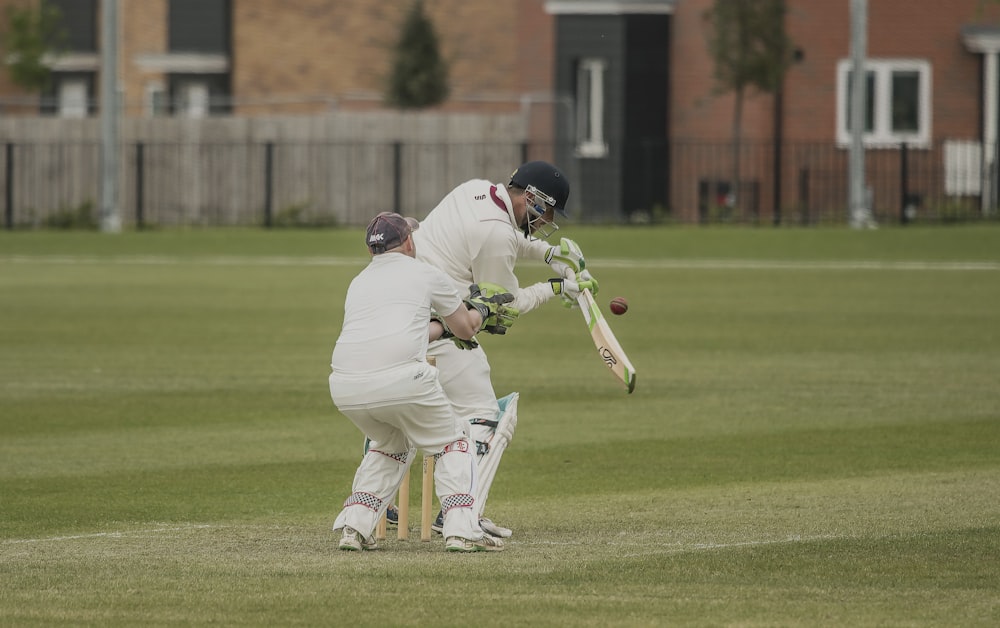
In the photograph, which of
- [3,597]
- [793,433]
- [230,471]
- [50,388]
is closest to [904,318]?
[793,433]

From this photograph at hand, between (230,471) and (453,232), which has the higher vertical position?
(453,232)

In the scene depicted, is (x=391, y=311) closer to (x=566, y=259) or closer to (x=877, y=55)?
(x=566, y=259)

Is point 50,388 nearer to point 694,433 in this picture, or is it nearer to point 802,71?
point 694,433

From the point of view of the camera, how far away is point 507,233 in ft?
32.3

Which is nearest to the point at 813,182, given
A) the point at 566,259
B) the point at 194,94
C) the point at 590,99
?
the point at 590,99

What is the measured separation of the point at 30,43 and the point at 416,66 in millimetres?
11667

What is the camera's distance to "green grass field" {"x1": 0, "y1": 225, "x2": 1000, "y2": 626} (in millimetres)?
7988

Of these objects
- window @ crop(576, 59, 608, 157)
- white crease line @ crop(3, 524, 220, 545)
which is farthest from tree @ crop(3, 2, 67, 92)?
white crease line @ crop(3, 524, 220, 545)

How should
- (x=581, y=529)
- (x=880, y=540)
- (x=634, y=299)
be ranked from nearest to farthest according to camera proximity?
(x=880, y=540) → (x=581, y=529) → (x=634, y=299)

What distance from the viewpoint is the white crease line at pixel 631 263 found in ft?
101

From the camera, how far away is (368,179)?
41125 millimetres

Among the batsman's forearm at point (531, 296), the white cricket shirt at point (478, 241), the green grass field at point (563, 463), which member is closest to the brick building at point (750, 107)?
the green grass field at point (563, 463)

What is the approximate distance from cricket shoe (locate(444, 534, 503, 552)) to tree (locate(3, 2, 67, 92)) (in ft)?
139

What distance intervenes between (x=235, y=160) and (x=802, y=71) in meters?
13.1
